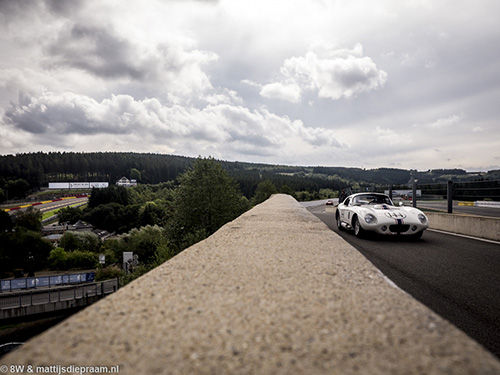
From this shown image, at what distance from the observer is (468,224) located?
8680mm

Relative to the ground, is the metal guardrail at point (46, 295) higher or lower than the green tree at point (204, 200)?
lower

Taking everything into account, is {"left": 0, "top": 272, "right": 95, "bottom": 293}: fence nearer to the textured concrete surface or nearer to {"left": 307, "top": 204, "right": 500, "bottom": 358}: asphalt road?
{"left": 307, "top": 204, "right": 500, "bottom": 358}: asphalt road

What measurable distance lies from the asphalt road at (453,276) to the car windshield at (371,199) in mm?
1649

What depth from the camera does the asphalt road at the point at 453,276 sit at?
2810 millimetres

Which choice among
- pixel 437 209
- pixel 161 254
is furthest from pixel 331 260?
pixel 161 254

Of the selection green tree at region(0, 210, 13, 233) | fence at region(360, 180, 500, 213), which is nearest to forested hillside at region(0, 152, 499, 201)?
green tree at region(0, 210, 13, 233)

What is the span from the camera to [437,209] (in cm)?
1090

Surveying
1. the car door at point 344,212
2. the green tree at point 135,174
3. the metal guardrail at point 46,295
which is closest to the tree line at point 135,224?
the metal guardrail at point 46,295

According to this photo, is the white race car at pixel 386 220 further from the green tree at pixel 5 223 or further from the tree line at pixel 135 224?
the green tree at pixel 5 223

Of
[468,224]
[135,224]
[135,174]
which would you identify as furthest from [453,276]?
[135,174]

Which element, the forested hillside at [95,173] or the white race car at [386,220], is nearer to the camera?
the white race car at [386,220]

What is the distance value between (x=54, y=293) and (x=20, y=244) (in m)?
26.3

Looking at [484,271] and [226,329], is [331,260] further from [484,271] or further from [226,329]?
[484,271]

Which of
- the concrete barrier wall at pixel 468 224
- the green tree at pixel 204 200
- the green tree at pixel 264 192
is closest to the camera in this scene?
the concrete barrier wall at pixel 468 224
